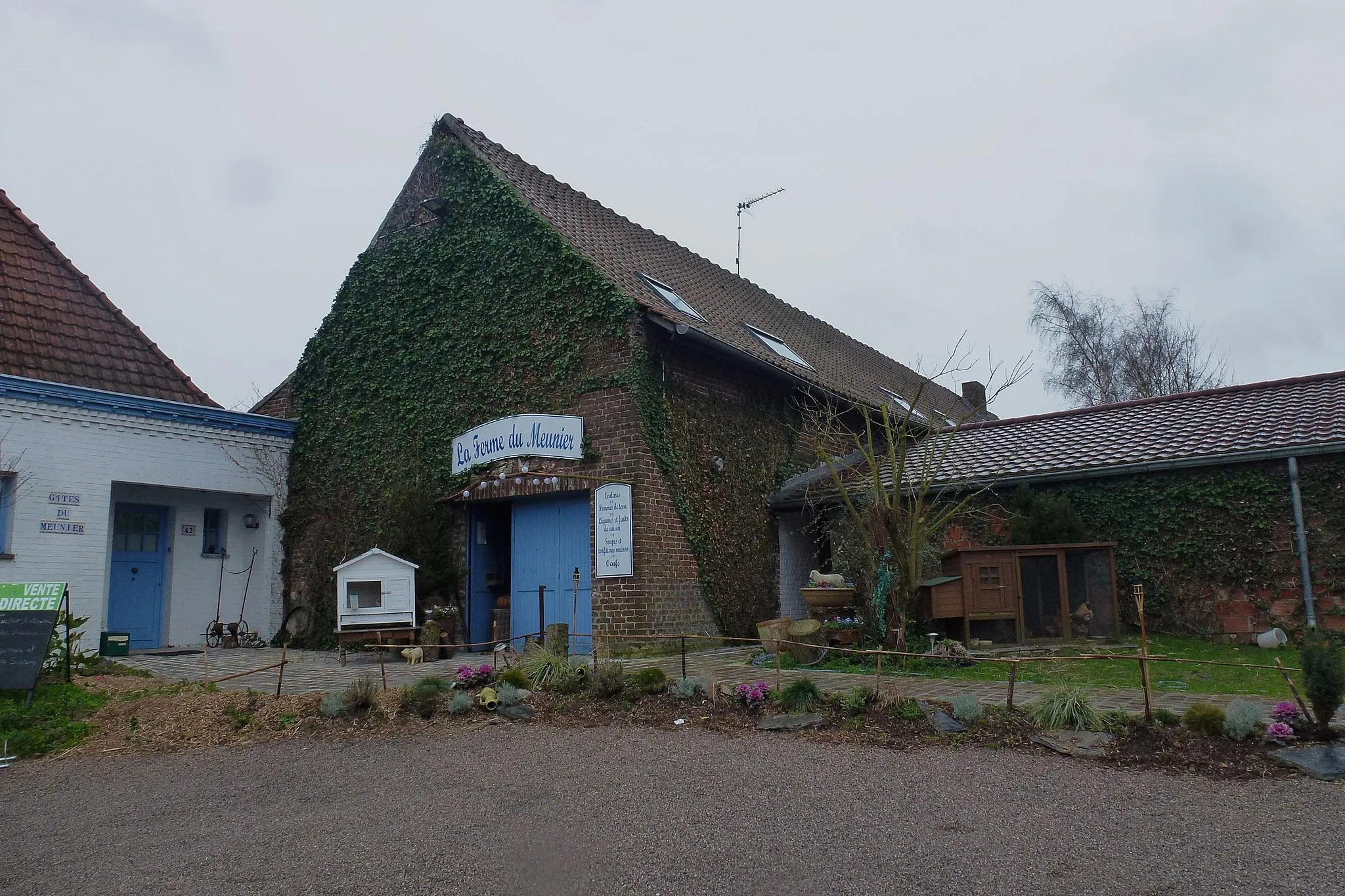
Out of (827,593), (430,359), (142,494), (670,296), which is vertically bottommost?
(827,593)

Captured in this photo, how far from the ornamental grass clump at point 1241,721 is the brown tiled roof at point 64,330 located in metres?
14.9

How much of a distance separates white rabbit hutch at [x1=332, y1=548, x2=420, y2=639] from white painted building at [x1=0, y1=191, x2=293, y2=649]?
13.3 ft

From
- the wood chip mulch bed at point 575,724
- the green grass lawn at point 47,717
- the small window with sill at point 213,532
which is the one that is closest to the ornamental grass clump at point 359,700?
the wood chip mulch bed at point 575,724

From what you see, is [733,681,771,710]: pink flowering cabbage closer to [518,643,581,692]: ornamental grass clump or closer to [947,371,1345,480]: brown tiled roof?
[518,643,581,692]: ornamental grass clump

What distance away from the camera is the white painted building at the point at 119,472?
12.6 meters

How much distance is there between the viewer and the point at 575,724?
24.6 feet

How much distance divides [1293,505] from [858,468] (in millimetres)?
6046

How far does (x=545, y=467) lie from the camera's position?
12578mm

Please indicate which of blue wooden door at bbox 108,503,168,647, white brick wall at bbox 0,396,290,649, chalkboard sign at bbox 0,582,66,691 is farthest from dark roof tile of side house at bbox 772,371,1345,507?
blue wooden door at bbox 108,503,168,647

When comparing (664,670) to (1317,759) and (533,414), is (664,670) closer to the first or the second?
(533,414)

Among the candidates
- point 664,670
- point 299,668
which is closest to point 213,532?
point 299,668

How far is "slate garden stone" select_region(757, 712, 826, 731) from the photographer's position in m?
6.88

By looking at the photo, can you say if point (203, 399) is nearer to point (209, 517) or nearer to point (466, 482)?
point (209, 517)

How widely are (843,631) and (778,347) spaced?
312 inches
